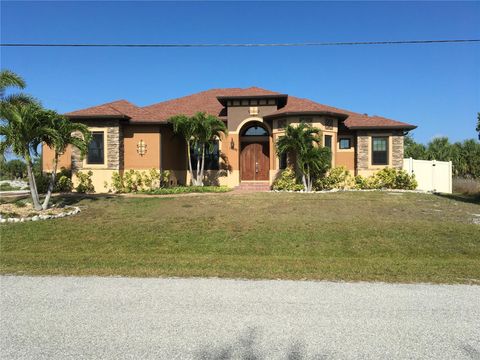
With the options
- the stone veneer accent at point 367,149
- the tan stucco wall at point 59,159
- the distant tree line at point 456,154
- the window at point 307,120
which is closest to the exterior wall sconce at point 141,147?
the tan stucco wall at point 59,159

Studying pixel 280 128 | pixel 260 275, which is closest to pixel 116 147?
pixel 280 128

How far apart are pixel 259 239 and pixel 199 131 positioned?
35.5ft

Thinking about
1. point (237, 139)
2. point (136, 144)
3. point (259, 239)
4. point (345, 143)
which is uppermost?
point (237, 139)

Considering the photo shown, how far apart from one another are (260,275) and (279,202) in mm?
9278

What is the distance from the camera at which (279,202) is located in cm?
1572

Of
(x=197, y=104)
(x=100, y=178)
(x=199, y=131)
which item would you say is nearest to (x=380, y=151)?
(x=199, y=131)

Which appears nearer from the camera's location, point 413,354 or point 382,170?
point 413,354

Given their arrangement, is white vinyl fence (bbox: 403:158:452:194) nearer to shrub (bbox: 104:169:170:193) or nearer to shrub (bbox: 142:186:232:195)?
shrub (bbox: 142:186:232:195)

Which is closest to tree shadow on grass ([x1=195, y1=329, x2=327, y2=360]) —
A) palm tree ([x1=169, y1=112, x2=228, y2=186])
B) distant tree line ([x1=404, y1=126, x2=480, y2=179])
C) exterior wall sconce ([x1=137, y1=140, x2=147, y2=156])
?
palm tree ([x1=169, y1=112, x2=228, y2=186])

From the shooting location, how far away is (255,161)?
915 inches

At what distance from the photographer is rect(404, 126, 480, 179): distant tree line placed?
3073cm

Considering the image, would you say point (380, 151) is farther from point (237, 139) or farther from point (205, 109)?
point (205, 109)

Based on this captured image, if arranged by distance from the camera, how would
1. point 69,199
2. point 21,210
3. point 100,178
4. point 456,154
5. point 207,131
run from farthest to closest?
1. point 456,154
2. point 100,178
3. point 207,131
4. point 69,199
5. point 21,210

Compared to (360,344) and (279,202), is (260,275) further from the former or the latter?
(279,202)
